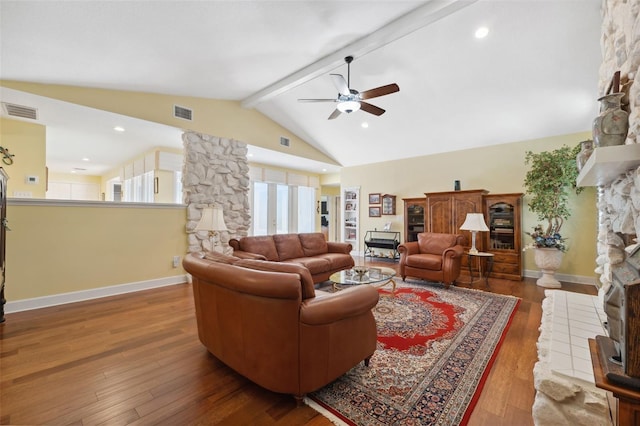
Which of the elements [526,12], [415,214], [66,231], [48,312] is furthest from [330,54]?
[48,312]

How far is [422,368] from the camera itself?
2.02 m

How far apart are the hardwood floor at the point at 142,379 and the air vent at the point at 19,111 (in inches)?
102

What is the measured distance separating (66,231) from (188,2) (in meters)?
3.30

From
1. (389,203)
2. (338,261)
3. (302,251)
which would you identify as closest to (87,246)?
(302,251)

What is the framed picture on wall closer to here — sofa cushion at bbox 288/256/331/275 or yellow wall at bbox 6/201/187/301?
sofa cushion at bbox 288/256/331/275

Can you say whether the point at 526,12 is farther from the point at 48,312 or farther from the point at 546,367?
the point at 48,312

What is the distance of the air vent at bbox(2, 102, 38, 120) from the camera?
11.3ft

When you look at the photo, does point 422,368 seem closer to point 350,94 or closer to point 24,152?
point 350,94

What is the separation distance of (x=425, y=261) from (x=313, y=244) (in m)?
1.93

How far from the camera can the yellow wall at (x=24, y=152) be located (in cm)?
398

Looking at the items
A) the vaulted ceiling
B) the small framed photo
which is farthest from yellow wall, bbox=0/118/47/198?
the small framed photo

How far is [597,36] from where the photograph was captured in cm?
311

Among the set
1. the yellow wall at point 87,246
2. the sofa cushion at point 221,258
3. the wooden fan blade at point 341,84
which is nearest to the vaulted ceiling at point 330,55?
the wooden fan blade at point 341,84

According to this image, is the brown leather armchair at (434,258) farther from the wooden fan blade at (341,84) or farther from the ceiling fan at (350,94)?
the wooden fan blade at (341,84)
